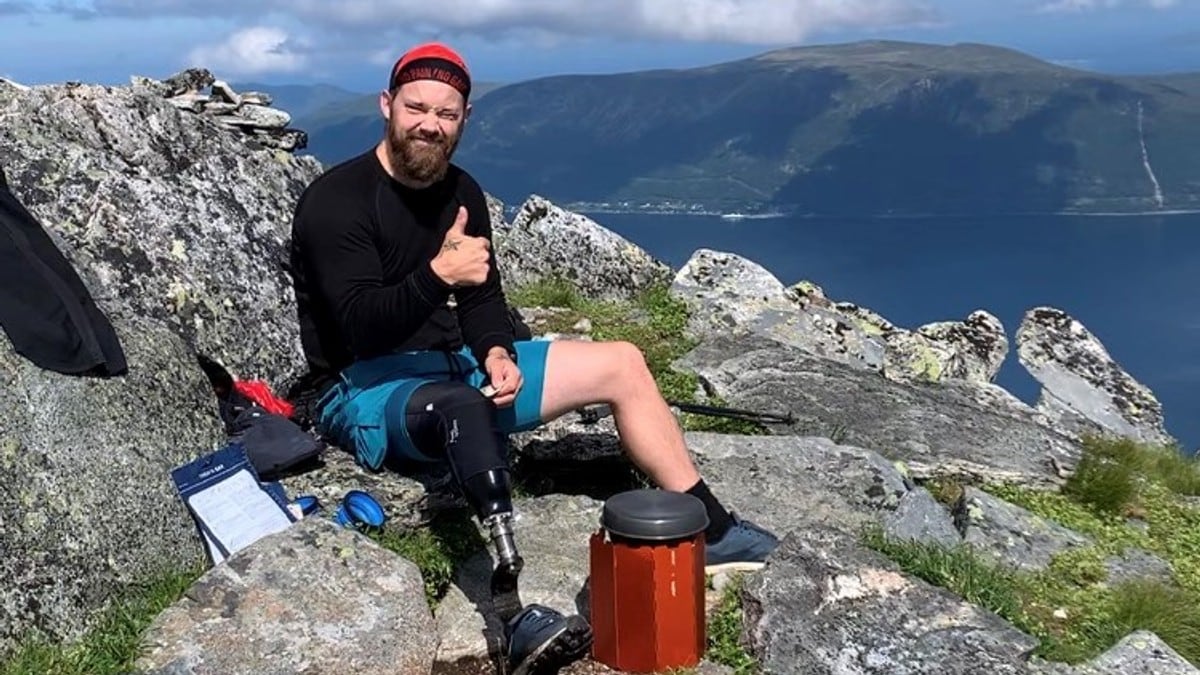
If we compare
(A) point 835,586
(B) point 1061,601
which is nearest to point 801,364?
(B) point 1061,601

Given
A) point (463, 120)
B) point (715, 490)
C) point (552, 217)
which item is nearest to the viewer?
point (463, 120)

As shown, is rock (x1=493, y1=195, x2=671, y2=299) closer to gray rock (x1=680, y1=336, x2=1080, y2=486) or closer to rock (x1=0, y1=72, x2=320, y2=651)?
gray rock (x1=680, y1=336, x2=1080, y2=486)

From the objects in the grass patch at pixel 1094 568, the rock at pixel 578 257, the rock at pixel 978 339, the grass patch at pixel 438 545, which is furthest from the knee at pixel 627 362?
the rock at pixel 978 339

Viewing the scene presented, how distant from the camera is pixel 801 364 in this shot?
11.7 meters

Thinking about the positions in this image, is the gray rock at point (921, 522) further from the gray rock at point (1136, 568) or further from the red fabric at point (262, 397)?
the red fabric at point (262, 397)

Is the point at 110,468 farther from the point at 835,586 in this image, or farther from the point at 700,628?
the point at 835,586

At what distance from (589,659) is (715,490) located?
258cm

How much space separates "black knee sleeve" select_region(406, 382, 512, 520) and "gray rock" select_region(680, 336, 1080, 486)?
176 inches

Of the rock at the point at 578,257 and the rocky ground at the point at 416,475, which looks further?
the rock at the point at 578,257

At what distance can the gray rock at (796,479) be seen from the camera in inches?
332

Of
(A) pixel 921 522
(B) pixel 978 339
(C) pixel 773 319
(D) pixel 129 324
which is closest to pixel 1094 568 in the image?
(A) pixel 921 522

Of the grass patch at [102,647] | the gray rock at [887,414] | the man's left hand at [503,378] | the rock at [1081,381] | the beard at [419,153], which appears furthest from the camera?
the rock at [1081,381]

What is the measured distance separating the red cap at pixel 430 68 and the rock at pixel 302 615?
2.76m

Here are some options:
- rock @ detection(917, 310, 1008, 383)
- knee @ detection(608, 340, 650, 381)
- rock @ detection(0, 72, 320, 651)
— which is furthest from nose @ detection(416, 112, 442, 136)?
rock @ detection(917, 310, 1008, 383)
